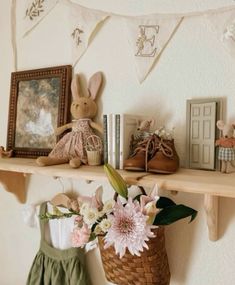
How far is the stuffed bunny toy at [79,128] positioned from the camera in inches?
36.9

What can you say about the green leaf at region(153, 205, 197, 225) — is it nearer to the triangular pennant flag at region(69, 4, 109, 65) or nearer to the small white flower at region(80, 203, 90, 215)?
the small white flower at region(80, 203, 90, 215)

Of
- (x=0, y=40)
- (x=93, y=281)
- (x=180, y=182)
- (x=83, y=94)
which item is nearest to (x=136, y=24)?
(x=83, y=94)

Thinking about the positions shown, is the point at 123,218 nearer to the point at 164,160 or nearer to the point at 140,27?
the point at 164,160

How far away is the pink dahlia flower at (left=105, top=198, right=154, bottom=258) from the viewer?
71 centimetres

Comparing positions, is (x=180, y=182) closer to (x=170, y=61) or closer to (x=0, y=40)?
(x=170, y=61)

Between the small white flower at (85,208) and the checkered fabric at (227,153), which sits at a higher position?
the checkered fabric at (227,153)

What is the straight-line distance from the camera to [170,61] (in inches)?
35.0

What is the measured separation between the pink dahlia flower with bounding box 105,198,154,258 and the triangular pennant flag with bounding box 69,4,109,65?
0.58 m

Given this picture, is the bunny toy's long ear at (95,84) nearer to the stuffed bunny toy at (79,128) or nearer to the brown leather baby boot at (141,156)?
the stuffed bunny toy at (79,128)

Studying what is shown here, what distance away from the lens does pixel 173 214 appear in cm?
79

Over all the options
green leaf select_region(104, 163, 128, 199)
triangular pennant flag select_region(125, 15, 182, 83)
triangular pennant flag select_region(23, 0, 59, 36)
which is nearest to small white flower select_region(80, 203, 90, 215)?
green leaf select_region(104, 163, 128, 199)

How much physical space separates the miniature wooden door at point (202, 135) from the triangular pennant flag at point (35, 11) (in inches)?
26.6

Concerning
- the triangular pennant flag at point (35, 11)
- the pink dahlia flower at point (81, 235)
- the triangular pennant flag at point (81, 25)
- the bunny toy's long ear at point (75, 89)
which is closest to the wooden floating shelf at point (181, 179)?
the pink dahlia flower at point (81, 235)

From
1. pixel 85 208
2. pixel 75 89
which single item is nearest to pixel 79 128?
pixel 75 89
